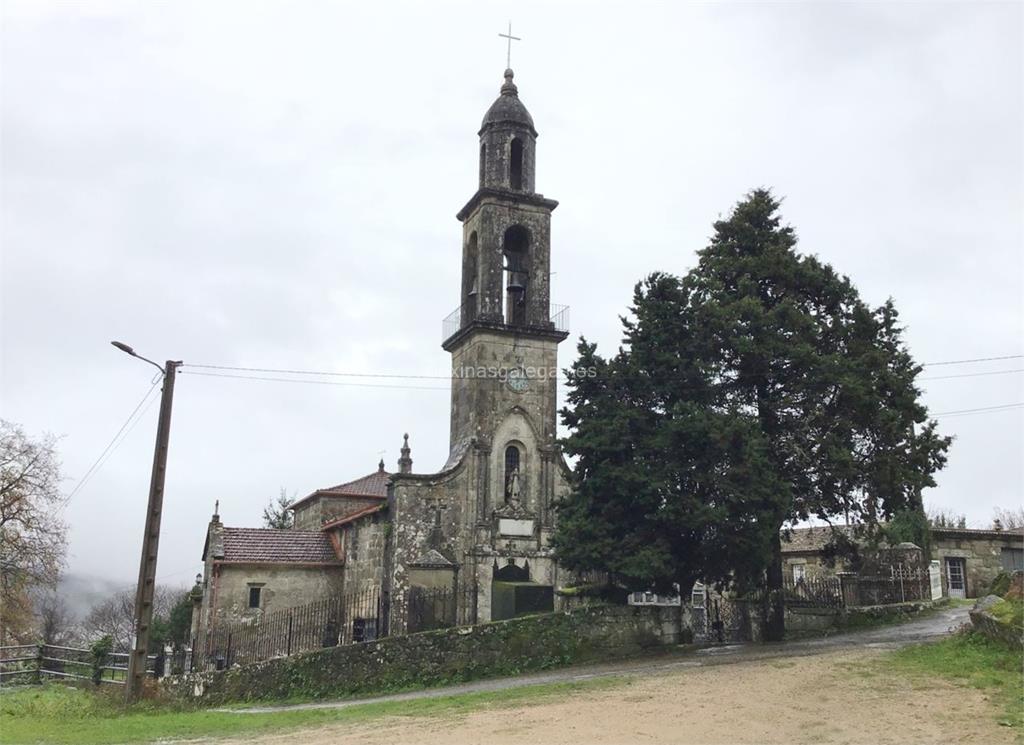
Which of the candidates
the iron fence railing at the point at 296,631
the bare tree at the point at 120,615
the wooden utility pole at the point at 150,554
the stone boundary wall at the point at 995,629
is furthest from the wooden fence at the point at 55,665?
the bare tree at the point at 120,615

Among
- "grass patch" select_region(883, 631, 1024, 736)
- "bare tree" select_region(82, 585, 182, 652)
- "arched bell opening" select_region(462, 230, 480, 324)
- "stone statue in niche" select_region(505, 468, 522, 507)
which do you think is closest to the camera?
"grass patch" select_region(883, 631, 1024, 736)

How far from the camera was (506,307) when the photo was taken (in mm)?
31672

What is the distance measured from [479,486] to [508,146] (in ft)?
39.2

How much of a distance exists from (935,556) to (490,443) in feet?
52.6

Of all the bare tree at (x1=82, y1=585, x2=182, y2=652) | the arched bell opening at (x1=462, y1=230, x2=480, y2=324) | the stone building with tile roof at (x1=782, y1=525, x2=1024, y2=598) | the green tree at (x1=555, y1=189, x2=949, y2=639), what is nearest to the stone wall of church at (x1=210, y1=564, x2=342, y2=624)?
the arched bell opening at (x1=462, y1=230, x2=480, y2=324)

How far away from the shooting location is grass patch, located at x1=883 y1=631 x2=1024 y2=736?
11752mm

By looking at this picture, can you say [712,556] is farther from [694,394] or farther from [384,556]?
[384,556]

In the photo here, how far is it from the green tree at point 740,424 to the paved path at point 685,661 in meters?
1.84

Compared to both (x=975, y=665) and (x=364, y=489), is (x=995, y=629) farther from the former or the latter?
(x=364, y=489)

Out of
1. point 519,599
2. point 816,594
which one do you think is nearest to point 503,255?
point 519,599

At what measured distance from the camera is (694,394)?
21.6 meters

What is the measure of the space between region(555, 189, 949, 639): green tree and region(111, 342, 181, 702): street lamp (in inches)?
370

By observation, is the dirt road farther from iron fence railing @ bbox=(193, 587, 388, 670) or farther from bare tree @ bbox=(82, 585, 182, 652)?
bare tree @ bbox=(82, 585, 182, 652)

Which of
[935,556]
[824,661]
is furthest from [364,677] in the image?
[935,556]
